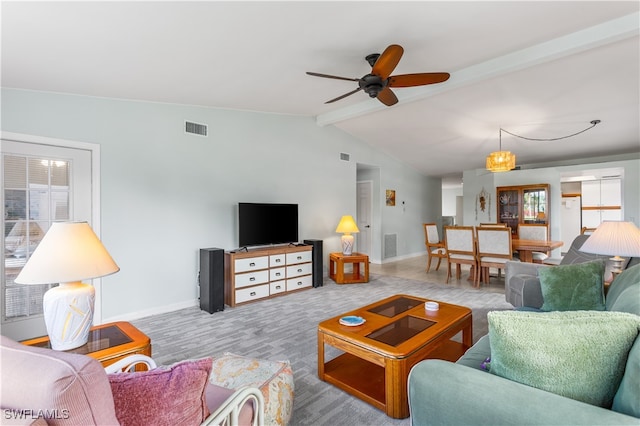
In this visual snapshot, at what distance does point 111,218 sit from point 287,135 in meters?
2.87

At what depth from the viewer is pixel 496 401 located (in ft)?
3.37

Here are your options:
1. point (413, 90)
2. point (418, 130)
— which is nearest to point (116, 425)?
point (413, 90)

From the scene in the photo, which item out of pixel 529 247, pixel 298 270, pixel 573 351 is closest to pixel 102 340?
pixel 573 351

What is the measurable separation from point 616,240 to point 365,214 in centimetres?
536

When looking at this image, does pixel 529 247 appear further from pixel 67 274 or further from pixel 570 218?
pixel 67 274

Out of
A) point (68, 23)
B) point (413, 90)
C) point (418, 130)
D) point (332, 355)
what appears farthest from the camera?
point (418, 130)

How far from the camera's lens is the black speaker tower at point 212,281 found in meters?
3.81

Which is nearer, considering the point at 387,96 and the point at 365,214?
the point at 387,96

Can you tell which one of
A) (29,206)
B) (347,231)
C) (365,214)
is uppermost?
(29,206)

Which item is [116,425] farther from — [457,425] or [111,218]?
[111,218]


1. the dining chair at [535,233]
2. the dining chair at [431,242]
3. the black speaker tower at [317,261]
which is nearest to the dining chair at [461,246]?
the dining chair at [431,242]

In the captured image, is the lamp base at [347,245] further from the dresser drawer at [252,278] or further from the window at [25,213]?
the window at [25,213]

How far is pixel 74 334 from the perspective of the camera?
1688 mm

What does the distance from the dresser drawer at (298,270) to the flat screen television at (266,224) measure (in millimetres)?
412
